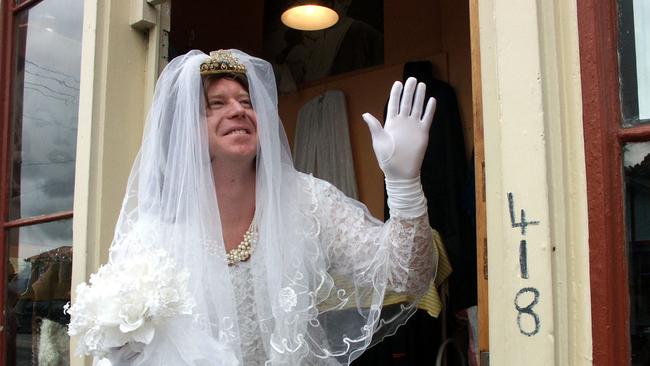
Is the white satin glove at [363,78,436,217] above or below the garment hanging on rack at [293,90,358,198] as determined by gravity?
below

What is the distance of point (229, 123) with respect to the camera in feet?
6.92

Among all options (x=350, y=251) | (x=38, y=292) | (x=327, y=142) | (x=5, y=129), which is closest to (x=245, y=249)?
(x=350, y=251)

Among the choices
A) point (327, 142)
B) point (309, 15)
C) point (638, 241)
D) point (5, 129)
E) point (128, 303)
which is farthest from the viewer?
point (327, 142)

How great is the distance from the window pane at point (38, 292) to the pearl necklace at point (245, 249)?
108 centimetres

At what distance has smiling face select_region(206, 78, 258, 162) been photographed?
6.87ft

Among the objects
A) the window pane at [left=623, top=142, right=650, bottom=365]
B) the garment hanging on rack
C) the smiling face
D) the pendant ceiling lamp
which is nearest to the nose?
the smiling face

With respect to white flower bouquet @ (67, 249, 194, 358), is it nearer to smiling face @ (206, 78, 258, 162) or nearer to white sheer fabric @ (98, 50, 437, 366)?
white sheer fabric @ (98, 50, 437, 366)

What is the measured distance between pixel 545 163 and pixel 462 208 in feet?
6.47

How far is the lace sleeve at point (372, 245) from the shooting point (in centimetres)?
189

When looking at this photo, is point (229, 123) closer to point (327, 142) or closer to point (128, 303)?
Result: point (128, 303)

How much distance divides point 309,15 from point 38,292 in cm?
222

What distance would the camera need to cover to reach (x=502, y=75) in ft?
5.02

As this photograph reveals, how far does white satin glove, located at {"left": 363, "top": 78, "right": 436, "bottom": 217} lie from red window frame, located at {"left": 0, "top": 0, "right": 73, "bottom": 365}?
1999 mm

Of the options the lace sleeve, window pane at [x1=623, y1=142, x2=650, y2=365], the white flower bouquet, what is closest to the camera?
window pane at [x1=623, y1=142, x2=650, y2=365]
